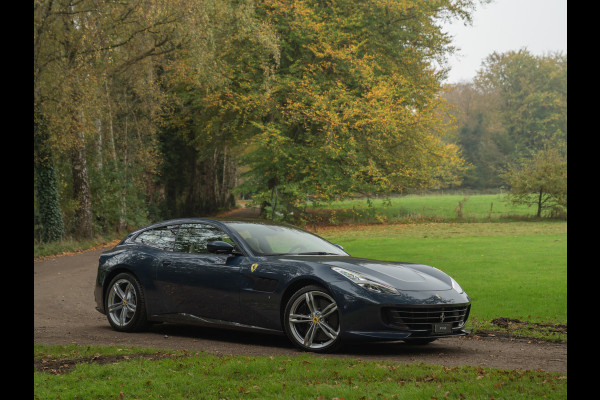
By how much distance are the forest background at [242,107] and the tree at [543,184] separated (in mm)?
98

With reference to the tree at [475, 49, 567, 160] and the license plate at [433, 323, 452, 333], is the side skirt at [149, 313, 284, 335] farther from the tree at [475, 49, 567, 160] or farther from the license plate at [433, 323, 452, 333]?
the tree at [475, 49, 567, 160]

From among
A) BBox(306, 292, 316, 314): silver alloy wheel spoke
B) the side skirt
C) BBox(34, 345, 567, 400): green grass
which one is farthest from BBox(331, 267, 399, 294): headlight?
the side skirt

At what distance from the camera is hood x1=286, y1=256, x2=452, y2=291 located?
818 centimetres

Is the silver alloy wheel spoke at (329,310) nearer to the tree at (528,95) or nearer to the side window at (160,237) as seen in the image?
the side window at (160,237)

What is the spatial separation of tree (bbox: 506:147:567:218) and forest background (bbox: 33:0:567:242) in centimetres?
10

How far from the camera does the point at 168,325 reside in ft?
35.7

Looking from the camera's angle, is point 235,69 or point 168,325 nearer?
point 168,325

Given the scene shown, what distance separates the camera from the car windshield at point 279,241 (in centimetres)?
912

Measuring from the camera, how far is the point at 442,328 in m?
8.21

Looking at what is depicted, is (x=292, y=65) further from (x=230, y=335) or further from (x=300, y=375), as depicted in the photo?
(x=300, y=375)
